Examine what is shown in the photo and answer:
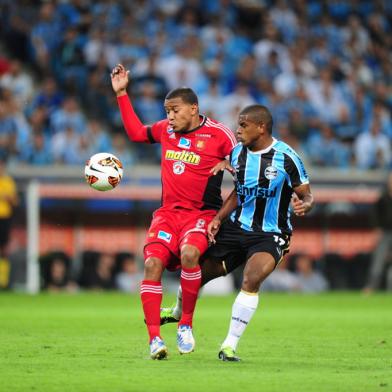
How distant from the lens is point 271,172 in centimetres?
902

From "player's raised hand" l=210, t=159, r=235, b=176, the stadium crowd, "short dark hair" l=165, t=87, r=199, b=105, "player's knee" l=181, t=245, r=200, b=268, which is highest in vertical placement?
the stadium crowd

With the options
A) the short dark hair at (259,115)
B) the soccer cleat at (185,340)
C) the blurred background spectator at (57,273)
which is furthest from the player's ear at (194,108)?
the blurred background spectator at (57,273)

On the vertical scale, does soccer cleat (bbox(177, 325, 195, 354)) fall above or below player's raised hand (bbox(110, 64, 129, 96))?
below

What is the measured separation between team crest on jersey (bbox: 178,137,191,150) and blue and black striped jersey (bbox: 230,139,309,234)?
0.53 m

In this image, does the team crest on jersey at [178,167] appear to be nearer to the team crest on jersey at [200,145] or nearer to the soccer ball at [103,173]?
the team crest on jersey at [200,145]

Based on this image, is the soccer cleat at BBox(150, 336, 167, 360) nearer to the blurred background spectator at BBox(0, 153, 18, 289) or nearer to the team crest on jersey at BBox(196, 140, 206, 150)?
the team crest on jersey at BBox(196, 140, 206, 150)

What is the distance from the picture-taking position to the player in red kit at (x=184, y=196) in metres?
9.00

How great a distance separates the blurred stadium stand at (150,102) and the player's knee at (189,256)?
37.5 ft

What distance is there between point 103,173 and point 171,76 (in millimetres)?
12423

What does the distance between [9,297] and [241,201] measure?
9.89 metres

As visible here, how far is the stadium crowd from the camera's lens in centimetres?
2066

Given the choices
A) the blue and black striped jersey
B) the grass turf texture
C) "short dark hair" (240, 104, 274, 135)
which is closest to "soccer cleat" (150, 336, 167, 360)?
the grass turf texture

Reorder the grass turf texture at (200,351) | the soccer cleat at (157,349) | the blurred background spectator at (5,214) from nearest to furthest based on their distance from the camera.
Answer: the grass turf texture at (200,351), the soccer cleat at (157,349), the blurred background spectator at (5,214)

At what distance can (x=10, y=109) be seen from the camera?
20484 millimetres
